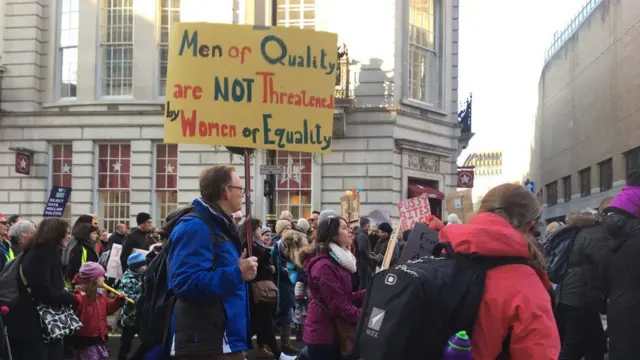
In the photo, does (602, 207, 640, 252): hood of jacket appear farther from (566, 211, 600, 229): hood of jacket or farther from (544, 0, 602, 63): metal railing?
(544, 0, 602, 63): metal railing

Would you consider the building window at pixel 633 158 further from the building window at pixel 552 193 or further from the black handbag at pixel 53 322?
the black handbag at pixel 53 322

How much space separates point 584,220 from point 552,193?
42.8m

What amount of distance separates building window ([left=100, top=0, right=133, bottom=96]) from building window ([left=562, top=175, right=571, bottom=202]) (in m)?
29.7

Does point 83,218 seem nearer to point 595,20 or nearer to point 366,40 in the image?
point 366,40

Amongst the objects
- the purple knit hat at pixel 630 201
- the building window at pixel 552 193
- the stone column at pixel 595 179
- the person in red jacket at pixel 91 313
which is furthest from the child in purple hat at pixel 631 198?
the building window at pixel 552 193

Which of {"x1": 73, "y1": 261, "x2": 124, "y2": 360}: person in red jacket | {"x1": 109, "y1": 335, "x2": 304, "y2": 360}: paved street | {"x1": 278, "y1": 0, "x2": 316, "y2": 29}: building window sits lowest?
{"x1": 109, "y1": 335, "x2": 304, "y2": 360}: paved street

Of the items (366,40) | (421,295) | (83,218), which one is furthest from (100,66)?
(421,295)

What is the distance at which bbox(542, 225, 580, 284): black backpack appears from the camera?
803 centimetres

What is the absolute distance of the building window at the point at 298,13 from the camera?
75.7ft

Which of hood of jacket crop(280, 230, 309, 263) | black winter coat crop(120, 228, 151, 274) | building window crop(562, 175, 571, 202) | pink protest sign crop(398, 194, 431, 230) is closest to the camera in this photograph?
hood of jacket crop(280, 230, 309, 263)

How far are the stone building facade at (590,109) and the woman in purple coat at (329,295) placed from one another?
88.6ft

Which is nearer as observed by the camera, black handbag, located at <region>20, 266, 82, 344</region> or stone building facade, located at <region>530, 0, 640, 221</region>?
black handbag, located at <region>20, 266, 82, 344</region>

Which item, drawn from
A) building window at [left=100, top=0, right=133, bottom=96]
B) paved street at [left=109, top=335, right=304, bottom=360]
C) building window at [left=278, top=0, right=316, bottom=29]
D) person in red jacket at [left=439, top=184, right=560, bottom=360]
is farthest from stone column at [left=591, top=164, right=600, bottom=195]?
person in red jacket at [left=439, top=184, right=560, bottom=360]

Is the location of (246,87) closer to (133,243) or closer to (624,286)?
(624,286)
